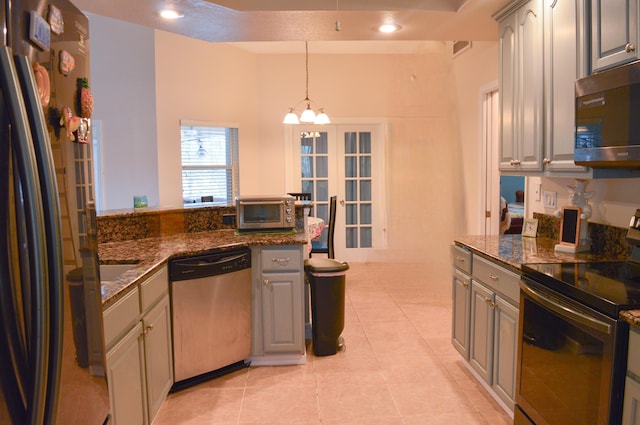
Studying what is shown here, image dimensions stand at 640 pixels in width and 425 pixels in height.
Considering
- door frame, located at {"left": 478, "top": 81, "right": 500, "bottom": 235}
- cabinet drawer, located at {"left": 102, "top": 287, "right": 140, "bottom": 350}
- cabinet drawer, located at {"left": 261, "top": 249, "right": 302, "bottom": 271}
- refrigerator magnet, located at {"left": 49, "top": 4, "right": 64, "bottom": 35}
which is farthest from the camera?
door frame, located at {"left": 478, "top": 81, "right": 500, "bottom": 235}

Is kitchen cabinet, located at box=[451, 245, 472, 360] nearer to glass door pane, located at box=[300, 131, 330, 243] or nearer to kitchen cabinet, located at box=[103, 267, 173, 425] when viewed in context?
kitchen cabinet, located at box=[103, 267, 173, 425]

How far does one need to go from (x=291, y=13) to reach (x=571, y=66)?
1665mm

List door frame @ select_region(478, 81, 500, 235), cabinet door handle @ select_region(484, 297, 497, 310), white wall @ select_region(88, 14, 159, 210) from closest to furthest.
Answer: cabinet door handle @ select_region(484, 297, 497, 310) → door frame @ select_region(478, 81, 500, 235) → white wall @ select_region(88, 14, 159, 210)

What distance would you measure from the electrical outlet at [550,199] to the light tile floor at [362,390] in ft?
4.06

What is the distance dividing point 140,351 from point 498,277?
1854mm

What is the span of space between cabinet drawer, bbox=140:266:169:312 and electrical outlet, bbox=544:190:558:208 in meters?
2.50

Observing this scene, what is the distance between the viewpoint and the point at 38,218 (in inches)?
35.6

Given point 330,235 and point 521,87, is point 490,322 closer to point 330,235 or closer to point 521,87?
point 521,87

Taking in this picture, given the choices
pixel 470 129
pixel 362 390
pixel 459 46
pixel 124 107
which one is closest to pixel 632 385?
pixel 362 390

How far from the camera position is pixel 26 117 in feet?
2.86

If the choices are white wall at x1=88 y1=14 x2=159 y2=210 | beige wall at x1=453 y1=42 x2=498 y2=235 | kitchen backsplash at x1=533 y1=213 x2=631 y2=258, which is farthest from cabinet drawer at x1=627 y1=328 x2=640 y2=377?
white wall at x1=88 y1=14 x2=159 y2=210

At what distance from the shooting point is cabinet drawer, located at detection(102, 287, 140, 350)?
184cm

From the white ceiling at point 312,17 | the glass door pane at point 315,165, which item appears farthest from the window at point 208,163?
the white ceiling at point 312,17

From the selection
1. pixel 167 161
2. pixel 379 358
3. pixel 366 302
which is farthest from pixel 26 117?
pixel 167 161
